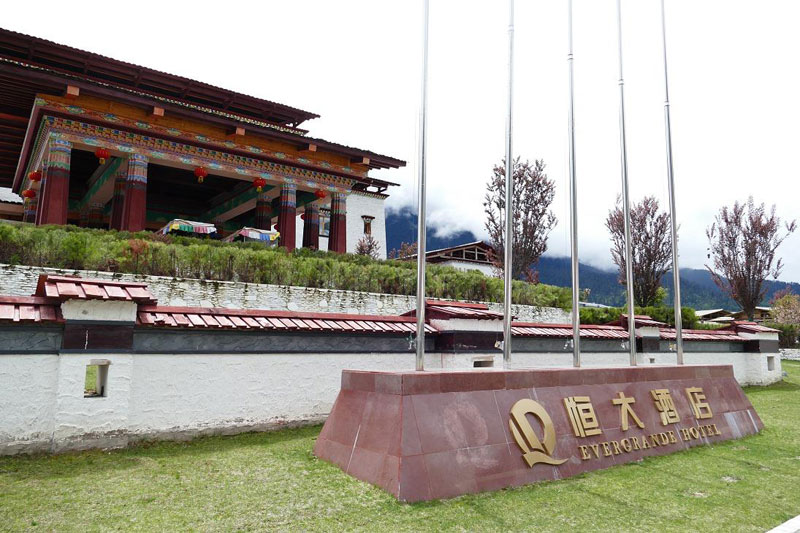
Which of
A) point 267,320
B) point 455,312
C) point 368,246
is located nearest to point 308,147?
point 455,312

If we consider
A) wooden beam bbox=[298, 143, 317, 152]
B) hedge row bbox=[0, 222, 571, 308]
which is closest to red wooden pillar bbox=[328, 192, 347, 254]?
wooden beam bbox=[298, 143, 317, 152]

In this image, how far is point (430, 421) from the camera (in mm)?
5473

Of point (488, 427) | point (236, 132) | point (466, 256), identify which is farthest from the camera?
point (466, 256)

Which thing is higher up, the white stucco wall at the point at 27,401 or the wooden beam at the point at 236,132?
the wooden beam at the point at 236,132

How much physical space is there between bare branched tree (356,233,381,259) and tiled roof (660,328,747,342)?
21.5 m

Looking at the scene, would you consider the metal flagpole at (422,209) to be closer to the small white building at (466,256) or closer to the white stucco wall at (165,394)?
the white stucco wall at (165,394)

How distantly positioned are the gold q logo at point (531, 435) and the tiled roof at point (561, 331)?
14.3 ft

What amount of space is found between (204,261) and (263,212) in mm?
10208

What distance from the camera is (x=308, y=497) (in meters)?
4.98

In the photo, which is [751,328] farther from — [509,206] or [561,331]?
[509,206]

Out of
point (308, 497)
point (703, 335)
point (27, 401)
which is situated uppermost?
point (703, 335)

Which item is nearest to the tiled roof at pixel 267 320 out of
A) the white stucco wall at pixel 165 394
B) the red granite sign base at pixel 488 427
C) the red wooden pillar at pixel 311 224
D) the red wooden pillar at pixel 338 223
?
the white stucco wall at pixel 165 394

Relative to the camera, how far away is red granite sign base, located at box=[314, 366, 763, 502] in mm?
5258

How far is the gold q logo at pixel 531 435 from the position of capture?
19.5ft
